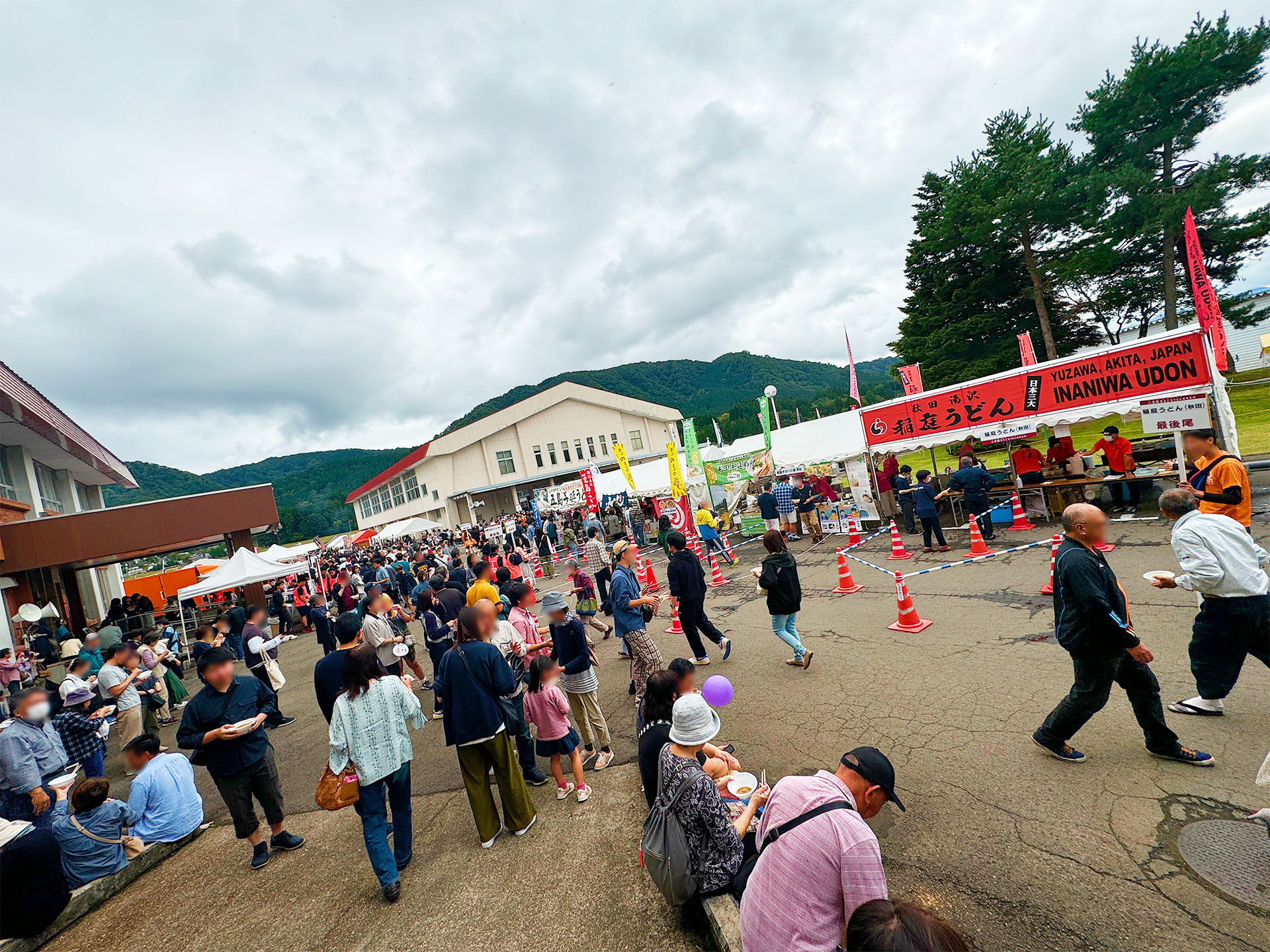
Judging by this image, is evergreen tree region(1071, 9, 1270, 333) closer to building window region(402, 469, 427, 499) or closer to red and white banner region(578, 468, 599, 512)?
red and white banner region(578, 468, 599, 512)

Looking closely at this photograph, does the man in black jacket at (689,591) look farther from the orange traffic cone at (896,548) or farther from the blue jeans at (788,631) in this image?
the orange traffic cone at (896,548)

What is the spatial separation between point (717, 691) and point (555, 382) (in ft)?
306

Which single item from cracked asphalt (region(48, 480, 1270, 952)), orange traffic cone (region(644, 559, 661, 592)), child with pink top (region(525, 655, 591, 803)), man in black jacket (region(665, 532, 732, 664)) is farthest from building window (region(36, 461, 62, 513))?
man in black jacket (region(665, 532, 732, 664))

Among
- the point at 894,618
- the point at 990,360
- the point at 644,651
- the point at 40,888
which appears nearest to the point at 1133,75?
the point at 990,360

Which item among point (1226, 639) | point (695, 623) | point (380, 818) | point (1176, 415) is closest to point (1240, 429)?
point (1176, 415)

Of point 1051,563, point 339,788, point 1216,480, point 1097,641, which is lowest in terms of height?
point 1051,563

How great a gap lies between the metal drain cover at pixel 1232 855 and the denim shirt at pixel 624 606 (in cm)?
416

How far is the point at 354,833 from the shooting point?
4.75 metres

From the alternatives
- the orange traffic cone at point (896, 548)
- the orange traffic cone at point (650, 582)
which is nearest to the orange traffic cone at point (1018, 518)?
the orange traffic cone at point (896, 548)

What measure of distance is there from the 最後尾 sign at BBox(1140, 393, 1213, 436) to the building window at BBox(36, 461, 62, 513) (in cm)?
2832

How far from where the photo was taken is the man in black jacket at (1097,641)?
343 cm

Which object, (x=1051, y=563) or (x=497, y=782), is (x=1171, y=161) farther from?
(x=497, y=782)

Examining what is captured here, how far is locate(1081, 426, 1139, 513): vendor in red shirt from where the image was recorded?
1080 centimetres

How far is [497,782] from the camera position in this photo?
13.3 feet
